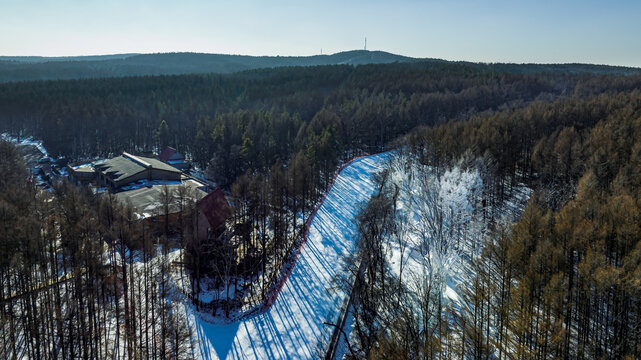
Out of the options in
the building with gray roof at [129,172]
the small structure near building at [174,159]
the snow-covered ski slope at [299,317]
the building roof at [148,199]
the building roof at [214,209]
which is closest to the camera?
the snow-covered ski slope at [299,317]

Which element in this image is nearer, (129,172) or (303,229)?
(303,229)

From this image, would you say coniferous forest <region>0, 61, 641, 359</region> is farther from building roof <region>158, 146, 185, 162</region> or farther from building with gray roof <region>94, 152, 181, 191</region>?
building with gray roof <region>94, 152, 181, 191</region>

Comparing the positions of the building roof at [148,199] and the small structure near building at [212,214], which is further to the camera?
the building roof at [148,199]

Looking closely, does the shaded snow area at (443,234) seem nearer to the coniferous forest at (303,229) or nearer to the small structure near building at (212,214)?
the coniferous forest at (303,229)

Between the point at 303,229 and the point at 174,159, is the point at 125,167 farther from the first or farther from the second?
the point at 303,229

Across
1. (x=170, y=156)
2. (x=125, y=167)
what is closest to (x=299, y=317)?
(x=125, y=167)

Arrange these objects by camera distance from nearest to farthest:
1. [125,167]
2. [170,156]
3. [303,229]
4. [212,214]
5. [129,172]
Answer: [212,214], [303,229], [129,172], [125,167], [170,156]

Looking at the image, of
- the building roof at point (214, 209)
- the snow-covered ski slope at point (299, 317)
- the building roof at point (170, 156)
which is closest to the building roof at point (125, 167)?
the building roof at point (170, 156)

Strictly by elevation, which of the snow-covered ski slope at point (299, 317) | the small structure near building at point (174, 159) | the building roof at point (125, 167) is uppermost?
the building roof at point (125, 167)
